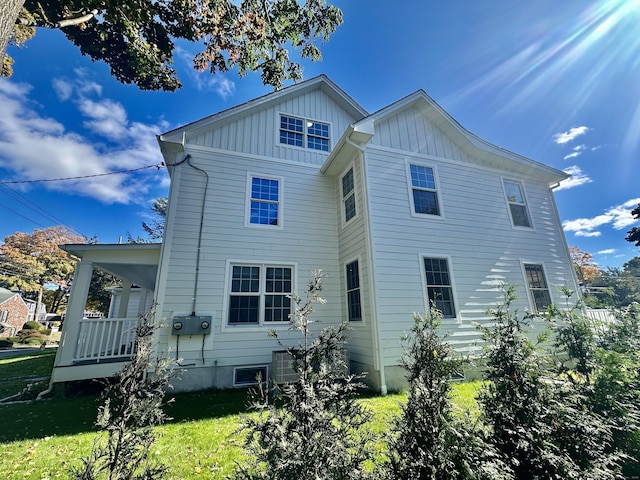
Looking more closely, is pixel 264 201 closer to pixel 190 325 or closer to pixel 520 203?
pixel 190 325

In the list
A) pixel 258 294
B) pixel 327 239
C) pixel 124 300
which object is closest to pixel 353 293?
pixel 327 239

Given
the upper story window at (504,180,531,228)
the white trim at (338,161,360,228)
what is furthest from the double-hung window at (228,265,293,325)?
the upper story window at (504,180,531,228)

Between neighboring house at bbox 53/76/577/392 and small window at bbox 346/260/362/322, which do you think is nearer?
neighboring house at bbox 53/76/577/392

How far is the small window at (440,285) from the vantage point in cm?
722

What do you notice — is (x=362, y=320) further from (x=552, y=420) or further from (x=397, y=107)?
(x=397, y=107)

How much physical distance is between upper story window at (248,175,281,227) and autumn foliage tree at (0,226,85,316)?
32.6 m

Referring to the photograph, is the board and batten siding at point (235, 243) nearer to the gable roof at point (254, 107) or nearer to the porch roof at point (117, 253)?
the gable roof at point (254, 107)

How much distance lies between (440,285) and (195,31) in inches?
338

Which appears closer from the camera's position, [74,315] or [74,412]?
[74,412]

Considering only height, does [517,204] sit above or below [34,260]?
below

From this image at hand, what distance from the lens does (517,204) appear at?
9.43m

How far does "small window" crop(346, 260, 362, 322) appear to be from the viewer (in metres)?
7.37

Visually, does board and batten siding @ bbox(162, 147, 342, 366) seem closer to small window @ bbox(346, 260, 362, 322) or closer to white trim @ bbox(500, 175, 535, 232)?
small window @ bbox(346, 260, 362, 322)

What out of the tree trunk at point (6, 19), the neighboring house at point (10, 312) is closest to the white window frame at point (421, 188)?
the tree trunk at point (6, 19)
